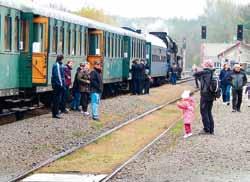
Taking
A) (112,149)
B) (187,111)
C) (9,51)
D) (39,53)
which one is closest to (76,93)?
(39,53)

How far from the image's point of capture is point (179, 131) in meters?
20.7

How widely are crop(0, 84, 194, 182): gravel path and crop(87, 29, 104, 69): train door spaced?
4112 mm

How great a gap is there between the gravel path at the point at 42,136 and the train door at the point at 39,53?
1.20m

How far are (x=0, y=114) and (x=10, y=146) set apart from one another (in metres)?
5.41

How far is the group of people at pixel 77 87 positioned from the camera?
71.8 ft

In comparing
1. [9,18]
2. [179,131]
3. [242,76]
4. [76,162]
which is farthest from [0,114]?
[242,76]

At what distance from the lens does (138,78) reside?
3825cm

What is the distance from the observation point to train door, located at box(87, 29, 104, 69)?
30.9 m

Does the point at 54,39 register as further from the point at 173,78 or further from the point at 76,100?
the point at 173,78

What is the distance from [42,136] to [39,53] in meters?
5.11

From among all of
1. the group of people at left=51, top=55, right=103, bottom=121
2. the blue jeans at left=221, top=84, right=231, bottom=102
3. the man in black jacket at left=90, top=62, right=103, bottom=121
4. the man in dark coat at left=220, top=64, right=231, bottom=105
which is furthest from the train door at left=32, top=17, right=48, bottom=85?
the blue jeans at left=221, top=84, right=231, bottom=102

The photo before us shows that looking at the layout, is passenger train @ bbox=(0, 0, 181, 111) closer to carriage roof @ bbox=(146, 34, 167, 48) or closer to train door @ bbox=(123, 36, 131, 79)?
train door @ bbox=(123, 36, 131, 79)

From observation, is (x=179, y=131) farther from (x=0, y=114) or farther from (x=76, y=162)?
(x=76, y=162)

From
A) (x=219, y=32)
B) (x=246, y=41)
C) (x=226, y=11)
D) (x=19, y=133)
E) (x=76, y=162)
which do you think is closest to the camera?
(x=76, y=162)
